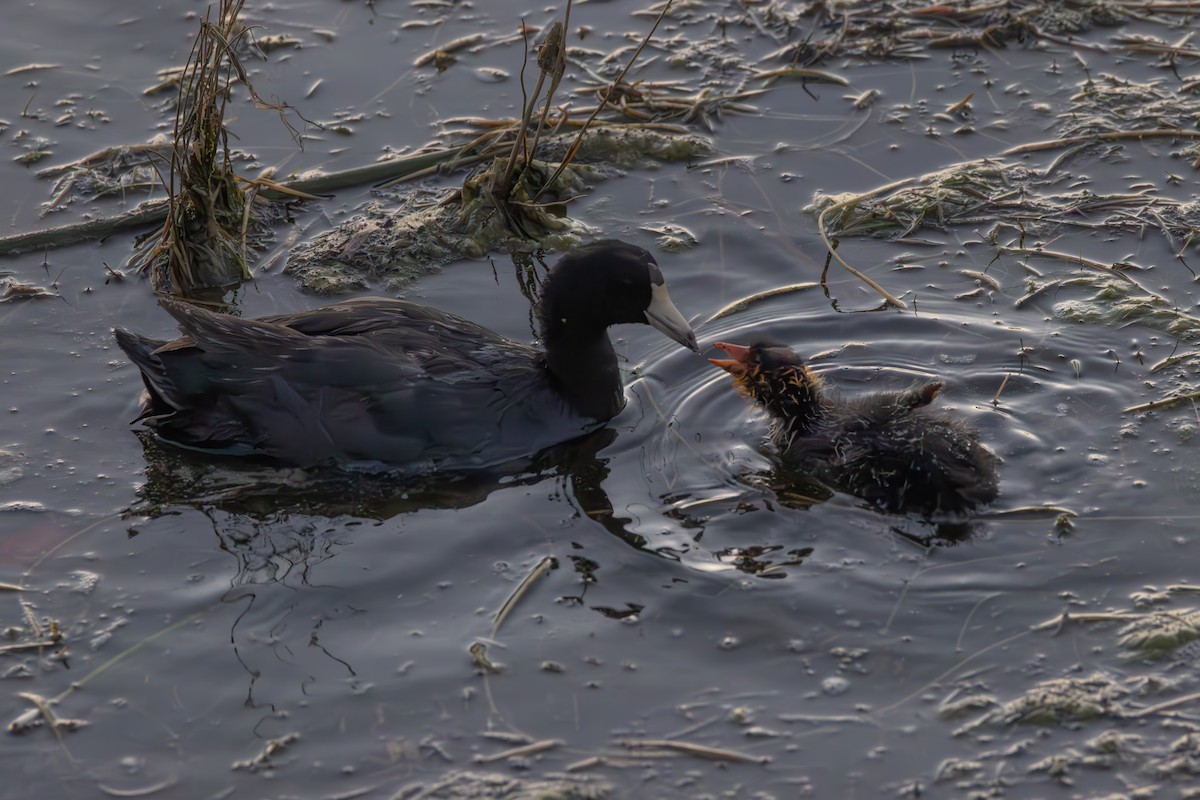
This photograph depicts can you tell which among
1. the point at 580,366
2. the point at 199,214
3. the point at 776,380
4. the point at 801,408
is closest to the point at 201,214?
the point at 199,214

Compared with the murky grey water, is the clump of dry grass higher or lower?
higher

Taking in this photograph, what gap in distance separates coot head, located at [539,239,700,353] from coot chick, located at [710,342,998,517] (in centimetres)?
30

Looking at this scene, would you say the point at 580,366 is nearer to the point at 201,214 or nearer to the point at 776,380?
the point at 776,380

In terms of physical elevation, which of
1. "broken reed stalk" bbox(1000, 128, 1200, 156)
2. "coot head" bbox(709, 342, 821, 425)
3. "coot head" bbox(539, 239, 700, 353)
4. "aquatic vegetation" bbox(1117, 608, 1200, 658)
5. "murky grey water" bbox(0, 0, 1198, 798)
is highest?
"coot head" bbox(539, 239, 700, 353)

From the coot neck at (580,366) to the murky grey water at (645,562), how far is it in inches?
7.0

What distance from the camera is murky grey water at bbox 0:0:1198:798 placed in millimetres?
4789

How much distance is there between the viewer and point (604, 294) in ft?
21.0

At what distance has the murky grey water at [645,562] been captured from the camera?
15.7ft

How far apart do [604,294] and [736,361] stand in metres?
0.61

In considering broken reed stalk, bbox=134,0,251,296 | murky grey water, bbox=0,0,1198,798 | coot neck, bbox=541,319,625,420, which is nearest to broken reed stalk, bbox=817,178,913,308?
murky grey water, bbox=0,0,1198,798

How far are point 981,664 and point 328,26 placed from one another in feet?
21.0

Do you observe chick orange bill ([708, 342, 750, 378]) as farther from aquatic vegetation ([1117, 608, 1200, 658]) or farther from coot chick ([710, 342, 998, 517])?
aquatic vegetation ([1117, 608, 1200, 658])

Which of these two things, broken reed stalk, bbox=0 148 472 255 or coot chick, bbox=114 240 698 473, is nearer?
coot chick, bbox=114 240 698 473

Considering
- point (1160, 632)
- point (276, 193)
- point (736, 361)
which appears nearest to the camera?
point (1160, 632)
